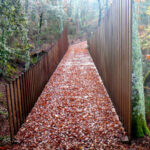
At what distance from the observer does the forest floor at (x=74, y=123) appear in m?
3.88

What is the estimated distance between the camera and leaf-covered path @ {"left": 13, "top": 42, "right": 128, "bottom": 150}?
155 inches

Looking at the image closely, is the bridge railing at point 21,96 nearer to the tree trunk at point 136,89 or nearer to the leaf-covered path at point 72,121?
the leaf-covered path at point 72,121

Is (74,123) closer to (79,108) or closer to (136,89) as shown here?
(79,108)

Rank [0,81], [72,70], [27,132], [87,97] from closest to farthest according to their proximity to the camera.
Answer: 1. [27,132]
2. [87,97]
3. [0,81]
4. [72,70]

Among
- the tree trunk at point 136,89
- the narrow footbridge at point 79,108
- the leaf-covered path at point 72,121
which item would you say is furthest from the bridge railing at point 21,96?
the tree trunk at point 136,89

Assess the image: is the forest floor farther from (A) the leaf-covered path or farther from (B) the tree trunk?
(B) the tree trunk

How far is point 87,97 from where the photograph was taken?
6.27 m

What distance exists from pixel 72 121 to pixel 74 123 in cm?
12

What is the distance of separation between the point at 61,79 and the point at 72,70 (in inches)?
61.5

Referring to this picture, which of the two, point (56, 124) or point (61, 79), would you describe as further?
point (61, 79)

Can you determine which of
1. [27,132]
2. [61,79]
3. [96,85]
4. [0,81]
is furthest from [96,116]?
[0,81]

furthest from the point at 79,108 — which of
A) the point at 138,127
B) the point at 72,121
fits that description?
the point at 138,127

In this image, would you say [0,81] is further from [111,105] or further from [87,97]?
[111,105]

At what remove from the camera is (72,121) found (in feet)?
15.9
